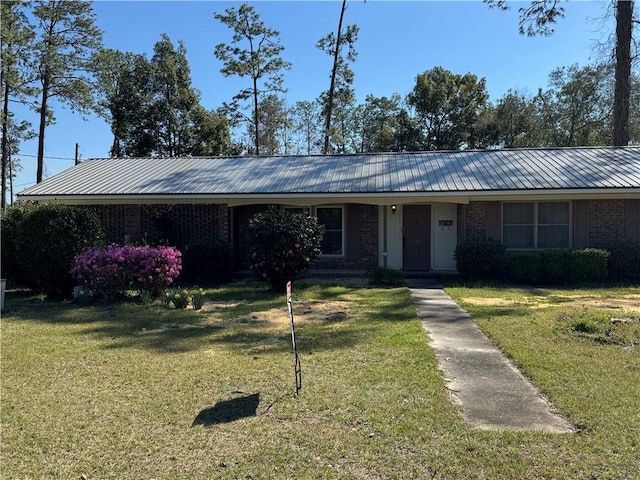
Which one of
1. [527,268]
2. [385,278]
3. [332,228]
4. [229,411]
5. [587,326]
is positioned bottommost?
[229,411]

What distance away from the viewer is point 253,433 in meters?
3.96

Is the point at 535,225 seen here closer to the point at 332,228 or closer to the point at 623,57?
the point at 332,228

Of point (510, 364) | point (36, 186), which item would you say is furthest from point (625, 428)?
point (36, 186)

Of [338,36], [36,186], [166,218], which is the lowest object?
[166,218]

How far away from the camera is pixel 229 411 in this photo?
4.41 meters

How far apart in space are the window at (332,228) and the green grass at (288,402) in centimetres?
762

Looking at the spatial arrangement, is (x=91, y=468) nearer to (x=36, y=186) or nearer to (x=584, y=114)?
(x=36, y=186)

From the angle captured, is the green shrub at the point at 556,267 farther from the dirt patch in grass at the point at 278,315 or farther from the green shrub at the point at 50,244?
the green shrub at the point at 50,244

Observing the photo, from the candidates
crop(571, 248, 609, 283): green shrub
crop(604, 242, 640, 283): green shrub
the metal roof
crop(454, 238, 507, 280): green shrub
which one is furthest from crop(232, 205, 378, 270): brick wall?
crop(604, 242, 640, 283): green shrub

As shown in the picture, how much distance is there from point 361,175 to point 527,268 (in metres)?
6.05

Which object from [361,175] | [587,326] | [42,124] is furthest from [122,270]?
[42,124]

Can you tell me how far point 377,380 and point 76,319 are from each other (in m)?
6.10

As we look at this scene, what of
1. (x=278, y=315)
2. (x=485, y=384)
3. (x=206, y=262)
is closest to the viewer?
(x=485, y=384)

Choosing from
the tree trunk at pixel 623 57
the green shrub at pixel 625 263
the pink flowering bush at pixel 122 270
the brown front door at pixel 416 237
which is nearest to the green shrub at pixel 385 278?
the brown front door at pixel 416 237
